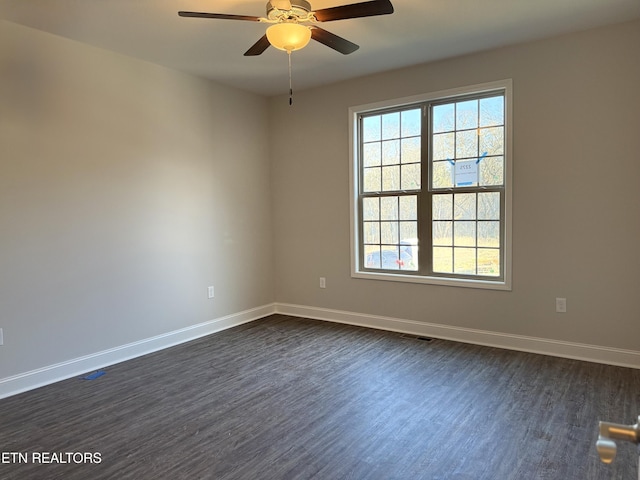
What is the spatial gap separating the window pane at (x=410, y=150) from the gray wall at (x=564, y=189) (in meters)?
0.46

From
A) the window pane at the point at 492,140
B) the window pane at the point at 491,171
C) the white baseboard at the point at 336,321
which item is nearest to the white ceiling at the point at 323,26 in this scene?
the window pane at the point at 492,140

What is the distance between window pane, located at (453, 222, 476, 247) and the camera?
404 centimetres

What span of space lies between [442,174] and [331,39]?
199 cm

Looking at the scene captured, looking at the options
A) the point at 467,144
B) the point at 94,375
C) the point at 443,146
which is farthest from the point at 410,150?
the point at 94,375

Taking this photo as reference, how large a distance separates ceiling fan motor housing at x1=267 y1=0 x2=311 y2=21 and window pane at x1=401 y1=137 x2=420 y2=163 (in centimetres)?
210

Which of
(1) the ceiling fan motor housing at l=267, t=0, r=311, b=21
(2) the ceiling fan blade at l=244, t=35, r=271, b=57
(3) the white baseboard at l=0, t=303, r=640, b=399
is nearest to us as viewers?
(1) the ceiling fan motor housing at l=267, t=0, r=311, b=21

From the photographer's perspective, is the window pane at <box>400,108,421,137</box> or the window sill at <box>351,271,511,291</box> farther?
the window pane at <box>400,108,421,137</box>

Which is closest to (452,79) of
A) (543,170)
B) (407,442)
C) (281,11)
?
(543,170)

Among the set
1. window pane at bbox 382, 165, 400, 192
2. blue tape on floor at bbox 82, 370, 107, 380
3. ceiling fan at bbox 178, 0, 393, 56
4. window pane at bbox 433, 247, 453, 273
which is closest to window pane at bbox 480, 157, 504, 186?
window pane at bbox 433, 247, 453, 273

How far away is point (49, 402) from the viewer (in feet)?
9.59

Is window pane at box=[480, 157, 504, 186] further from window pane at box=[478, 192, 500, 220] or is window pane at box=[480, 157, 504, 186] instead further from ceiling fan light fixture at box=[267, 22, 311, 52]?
ceiling fan light fixture at box=[267, 22, 311, 52]

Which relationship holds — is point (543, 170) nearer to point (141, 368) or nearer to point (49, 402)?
point (141, 368)

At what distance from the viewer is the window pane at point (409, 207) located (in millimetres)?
4367

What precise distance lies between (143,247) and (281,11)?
2.47 metres
